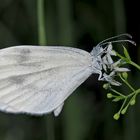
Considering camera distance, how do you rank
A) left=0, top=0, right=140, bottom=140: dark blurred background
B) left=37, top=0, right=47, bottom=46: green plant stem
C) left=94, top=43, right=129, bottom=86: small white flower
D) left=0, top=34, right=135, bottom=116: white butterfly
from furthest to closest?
1. left=0, top=0, right=140, bottom=140: dark blurred background
2. left=37, top=0, right=47, bottom=46: green plant stem
3. left=0, top=34, right=135, bottom=116: white butterfly
4. left=94, top=43, right=129, bottom=86: small white flower

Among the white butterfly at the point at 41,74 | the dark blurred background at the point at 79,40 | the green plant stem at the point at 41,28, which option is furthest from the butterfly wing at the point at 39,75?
the dark blurred background at the point at 79,40

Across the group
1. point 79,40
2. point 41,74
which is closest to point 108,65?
point 41,74

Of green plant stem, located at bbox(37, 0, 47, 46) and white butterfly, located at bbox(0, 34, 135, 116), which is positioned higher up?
green plant stem, located at bbox(37, 0, 47, 46)

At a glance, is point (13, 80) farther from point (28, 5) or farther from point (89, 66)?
point (28, 5)

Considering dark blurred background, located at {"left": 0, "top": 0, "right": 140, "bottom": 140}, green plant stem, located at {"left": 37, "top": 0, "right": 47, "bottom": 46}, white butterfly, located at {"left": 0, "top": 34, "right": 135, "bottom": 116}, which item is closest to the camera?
white butterfly, located at {"left": 0, "top": 34, "right": 135, "bottom": 116}

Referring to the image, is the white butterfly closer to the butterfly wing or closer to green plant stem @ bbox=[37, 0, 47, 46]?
the butterfly wing

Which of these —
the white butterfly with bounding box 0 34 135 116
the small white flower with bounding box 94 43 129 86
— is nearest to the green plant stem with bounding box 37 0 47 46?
the white butterfly with bounding box 0 34 135 116

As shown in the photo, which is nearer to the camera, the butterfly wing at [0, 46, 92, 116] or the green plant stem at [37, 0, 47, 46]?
the butterfly wing at [0, 46, 92, 116]

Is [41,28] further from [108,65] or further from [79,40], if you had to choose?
[79,40]
